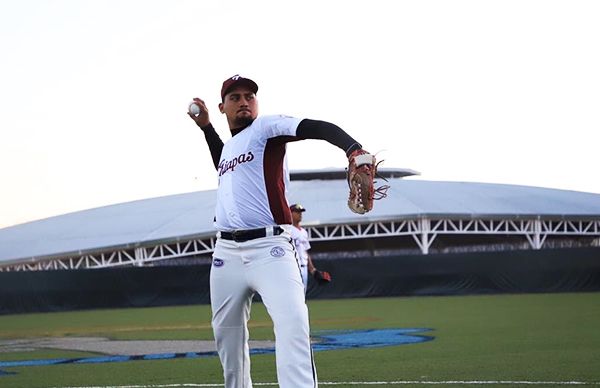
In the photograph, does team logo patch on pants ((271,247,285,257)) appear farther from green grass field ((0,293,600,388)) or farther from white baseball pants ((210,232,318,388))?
green grass field ((0,293,600,388))

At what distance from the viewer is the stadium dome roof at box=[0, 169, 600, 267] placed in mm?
49719

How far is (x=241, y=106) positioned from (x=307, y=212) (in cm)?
4470

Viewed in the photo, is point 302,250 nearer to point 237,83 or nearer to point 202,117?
point 202,117

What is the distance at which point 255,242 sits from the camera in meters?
5.87

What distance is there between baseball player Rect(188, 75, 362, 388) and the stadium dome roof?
41865mm

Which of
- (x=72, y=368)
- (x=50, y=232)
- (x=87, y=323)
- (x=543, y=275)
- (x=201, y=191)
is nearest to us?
(x=72, y=368)

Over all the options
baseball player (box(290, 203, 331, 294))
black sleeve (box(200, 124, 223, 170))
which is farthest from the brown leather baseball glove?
baseball player (box(290, 203, 331, 294))

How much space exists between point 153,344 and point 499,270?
1895 cm

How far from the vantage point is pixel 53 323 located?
2423 centimetres

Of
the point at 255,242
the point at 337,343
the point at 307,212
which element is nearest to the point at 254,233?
the point at 255,242

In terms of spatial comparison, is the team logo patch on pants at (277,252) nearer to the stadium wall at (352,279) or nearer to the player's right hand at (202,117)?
the player's right hand at (202,117)

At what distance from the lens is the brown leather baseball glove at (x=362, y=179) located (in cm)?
517

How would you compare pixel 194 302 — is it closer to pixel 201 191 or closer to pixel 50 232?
pixel 50 232

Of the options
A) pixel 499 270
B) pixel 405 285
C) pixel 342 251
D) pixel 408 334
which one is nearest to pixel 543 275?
pixel 499 270
